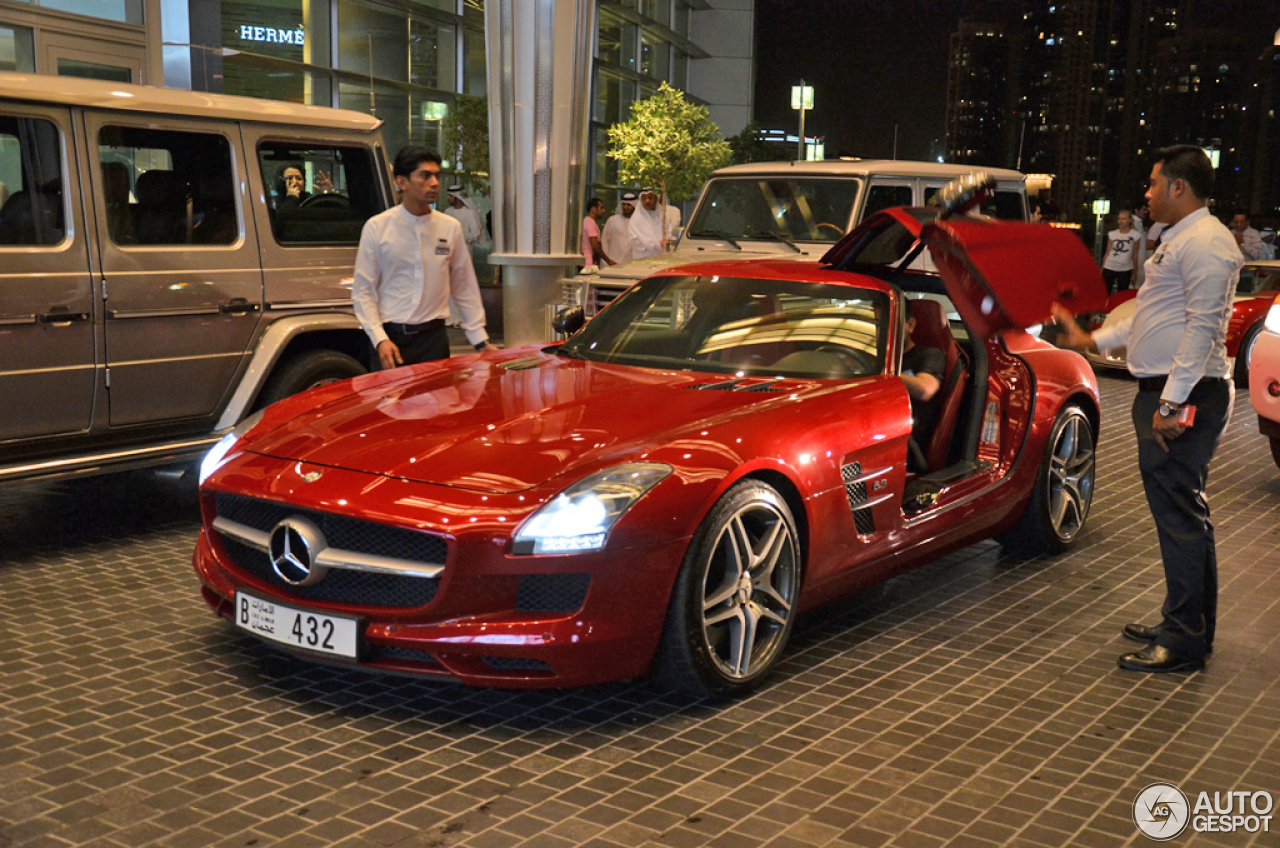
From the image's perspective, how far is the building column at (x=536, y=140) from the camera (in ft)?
41.3

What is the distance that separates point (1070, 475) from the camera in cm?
647

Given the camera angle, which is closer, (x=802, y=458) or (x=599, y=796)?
(x=599, y=796)

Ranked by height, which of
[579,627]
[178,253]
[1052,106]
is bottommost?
[579,627]

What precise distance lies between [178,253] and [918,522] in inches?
152

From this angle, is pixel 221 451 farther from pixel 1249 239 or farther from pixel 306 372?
pixel 1249 239

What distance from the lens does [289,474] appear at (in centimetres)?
416

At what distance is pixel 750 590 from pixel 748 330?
1.50 m

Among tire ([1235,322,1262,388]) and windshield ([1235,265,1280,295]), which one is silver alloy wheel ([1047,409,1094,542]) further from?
windshield ([1235,265,1280,295])

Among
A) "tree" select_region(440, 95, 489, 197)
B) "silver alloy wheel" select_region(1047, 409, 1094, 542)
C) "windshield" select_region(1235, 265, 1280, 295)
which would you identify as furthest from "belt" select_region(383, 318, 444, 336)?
"tree" select_region(440, 95, 489, 197)

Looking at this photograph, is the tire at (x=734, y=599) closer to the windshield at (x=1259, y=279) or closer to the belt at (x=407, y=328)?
the belt at (x=407, y=328)

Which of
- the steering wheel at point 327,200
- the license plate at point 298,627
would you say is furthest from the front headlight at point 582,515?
the steering wheel at point 327,200

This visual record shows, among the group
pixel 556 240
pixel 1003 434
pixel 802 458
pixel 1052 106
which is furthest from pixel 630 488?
pixel 1052 106

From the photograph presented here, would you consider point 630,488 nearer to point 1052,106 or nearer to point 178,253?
point 178,253

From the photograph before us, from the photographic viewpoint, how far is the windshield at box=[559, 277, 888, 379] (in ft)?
17.1
